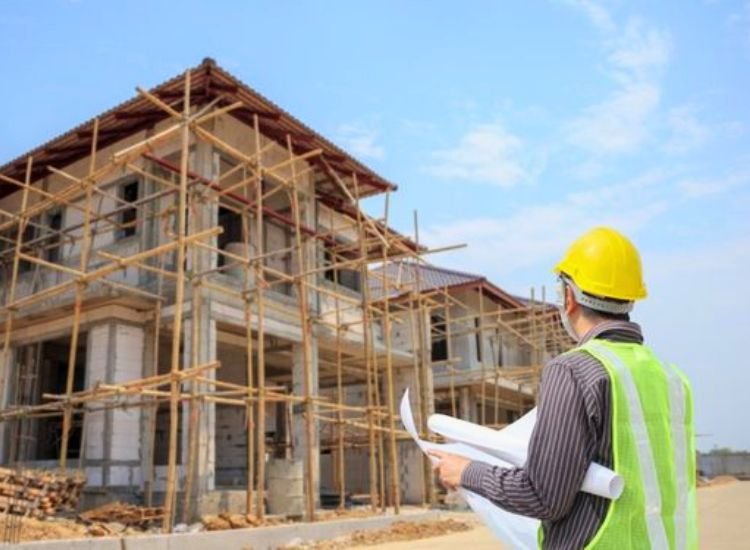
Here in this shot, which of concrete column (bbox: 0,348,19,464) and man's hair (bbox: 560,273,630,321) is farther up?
concrete column (bbox: 0,348,19,464)

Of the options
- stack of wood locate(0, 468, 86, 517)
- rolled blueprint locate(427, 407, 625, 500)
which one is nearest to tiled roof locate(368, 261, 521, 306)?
stack of wood locate(0, 468, 86, 517)

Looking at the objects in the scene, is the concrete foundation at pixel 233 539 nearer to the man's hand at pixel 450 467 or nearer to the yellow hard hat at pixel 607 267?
the man's hand at pixel 450 467

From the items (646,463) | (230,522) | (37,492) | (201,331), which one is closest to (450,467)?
(646,463)

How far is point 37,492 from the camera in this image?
10758 millimetres

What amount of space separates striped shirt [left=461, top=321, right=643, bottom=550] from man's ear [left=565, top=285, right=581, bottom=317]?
23 centimetres

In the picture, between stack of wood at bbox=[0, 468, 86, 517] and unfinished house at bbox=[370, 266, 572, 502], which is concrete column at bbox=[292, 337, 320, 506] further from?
unfinished house at bbox=[370, 266, 572, 502]

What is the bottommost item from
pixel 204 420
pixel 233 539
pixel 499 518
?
pixel 233 539

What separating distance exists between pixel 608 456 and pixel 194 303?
36.3 feet

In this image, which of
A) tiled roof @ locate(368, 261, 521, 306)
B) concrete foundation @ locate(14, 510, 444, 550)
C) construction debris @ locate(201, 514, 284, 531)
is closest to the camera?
concrete foundation @ locate(14, 510, 444, 550)

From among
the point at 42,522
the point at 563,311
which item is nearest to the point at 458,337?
the point at 42,522

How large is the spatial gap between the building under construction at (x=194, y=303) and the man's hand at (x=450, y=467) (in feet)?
24.1

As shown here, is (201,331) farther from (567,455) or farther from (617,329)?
(567,455)

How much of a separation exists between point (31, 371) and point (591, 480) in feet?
49.8

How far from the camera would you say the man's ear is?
74.2 inches
